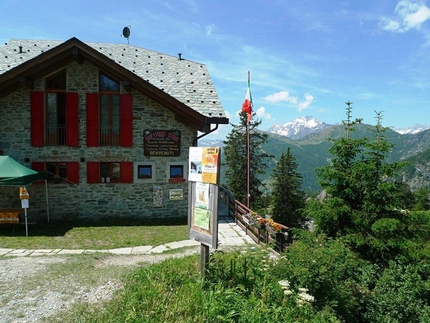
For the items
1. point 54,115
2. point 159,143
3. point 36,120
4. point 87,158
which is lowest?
point 87,158

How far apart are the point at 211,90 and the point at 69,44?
22.2ft

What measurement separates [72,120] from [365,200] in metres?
12.7

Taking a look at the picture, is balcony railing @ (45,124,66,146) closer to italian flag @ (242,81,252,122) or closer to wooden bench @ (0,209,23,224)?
wooden bench @ (0,209,23,224)

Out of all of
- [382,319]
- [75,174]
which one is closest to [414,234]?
[382,319]

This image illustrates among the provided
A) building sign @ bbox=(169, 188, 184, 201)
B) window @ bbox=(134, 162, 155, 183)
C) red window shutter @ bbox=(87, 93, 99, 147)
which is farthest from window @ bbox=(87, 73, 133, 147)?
building sign @ bbox=(169, 188, 184, 201)

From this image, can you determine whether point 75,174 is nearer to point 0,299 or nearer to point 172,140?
point 172,140

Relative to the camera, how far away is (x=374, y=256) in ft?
38.7

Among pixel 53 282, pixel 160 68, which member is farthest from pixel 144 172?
pixel 53 282

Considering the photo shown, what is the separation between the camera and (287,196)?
3497 cm

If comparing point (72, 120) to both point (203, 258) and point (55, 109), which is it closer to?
point (55, 109)

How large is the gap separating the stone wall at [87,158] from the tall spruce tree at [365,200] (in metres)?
6.39

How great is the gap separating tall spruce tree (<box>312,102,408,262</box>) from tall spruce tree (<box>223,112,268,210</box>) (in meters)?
20.8

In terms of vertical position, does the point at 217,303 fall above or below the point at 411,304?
above

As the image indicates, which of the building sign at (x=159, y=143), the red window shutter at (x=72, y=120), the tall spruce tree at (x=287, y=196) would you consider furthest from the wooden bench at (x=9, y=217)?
the tall spruce tree at (x=287, y=196)
